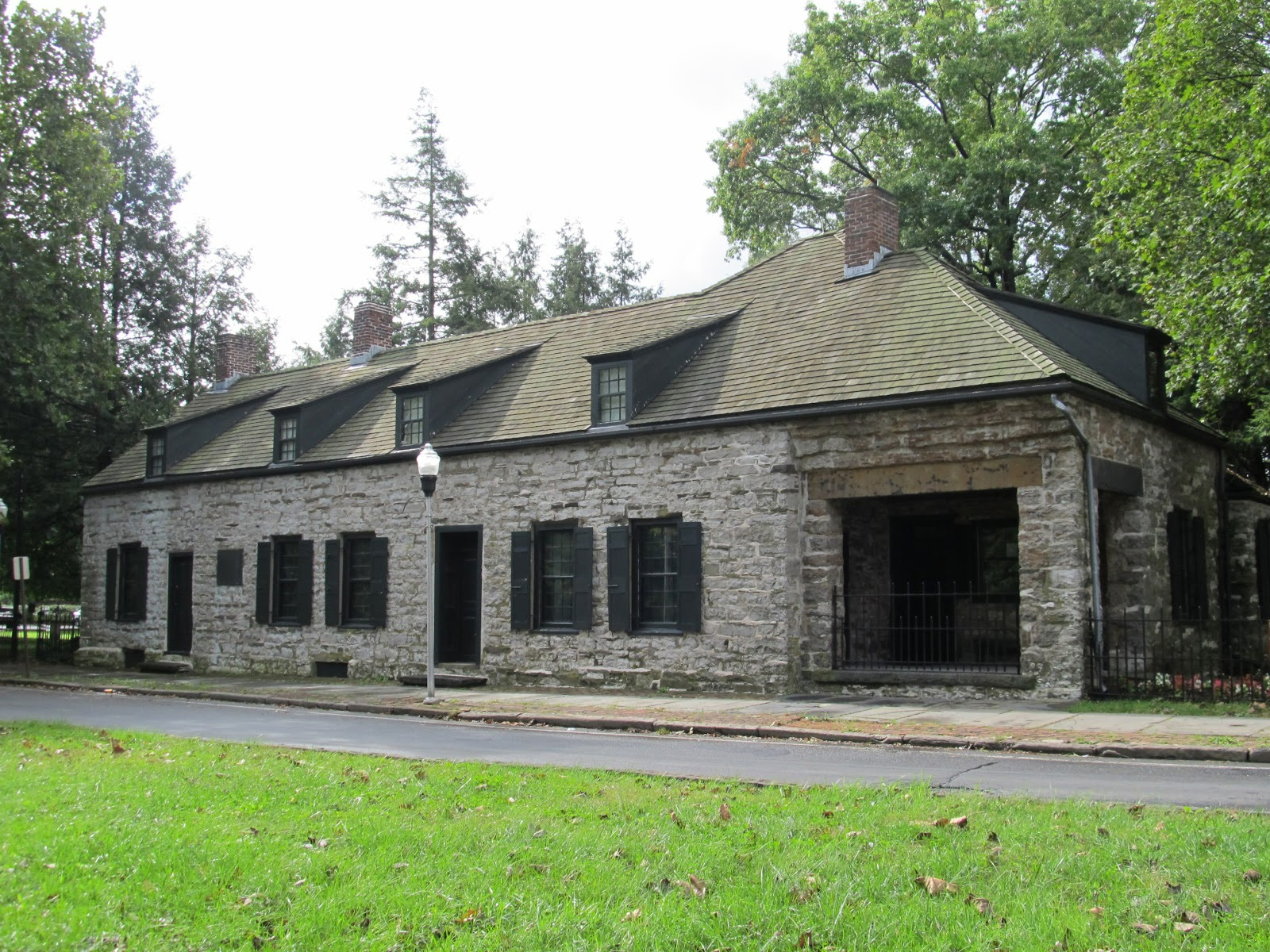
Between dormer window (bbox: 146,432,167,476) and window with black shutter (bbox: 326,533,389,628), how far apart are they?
781cm

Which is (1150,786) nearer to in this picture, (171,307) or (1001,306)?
(1001,306)

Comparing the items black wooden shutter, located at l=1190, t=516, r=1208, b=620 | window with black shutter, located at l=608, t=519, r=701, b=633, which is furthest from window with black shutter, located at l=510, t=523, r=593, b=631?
black wooden shutter, located at l=1190, t=516, r=1208, b=620

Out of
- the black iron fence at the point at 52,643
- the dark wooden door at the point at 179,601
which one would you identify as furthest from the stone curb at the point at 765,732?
the black iron fence at the point at 52,643

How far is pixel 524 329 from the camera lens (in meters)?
25.8

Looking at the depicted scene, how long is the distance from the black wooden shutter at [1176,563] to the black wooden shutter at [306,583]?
16.3 metres

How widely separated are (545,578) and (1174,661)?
1019cm

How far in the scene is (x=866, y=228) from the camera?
20016mm

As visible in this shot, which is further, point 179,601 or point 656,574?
point 179,601

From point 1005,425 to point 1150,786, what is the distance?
303 inches

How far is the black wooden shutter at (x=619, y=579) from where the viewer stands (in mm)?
18641

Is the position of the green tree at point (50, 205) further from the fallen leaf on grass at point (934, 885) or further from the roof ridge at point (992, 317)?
the fallen leaf on grass at point (934, 885)

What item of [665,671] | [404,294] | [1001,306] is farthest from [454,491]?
[404,294]

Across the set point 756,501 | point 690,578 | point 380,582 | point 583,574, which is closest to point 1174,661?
point 756,501

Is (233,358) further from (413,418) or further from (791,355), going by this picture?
(791,355)
